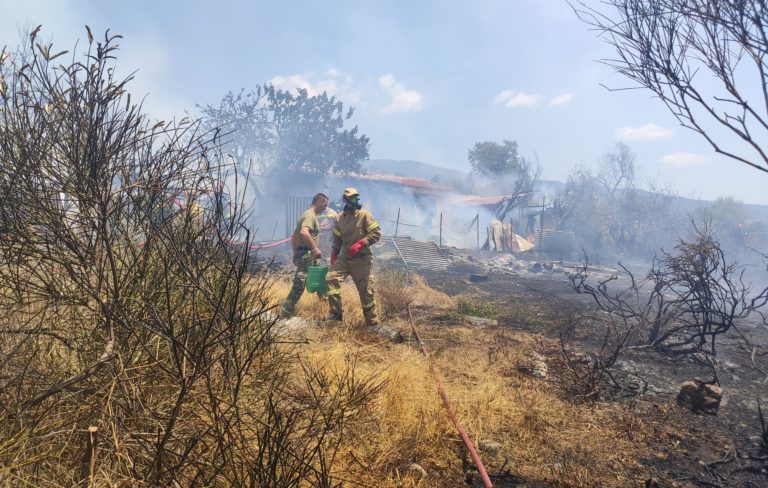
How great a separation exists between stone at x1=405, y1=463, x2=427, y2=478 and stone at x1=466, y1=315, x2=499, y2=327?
477 centimetres

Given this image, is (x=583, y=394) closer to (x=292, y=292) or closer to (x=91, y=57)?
(x=292, y=292)

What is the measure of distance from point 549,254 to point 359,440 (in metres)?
25.5

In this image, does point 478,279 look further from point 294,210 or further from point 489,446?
point 489,446

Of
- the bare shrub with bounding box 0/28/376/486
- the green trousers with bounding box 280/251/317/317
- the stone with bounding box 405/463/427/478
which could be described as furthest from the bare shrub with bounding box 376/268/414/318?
the bare shrub with bounding box 0/28/376/486

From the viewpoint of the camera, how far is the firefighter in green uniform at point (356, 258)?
6391mm

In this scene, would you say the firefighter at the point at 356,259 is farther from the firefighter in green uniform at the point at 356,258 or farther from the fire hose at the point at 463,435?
the fire hose at the point at 463,435

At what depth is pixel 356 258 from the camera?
650 cm

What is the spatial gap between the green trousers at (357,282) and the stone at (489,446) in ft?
10.8

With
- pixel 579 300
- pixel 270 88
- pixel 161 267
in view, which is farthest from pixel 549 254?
pixel 161 267

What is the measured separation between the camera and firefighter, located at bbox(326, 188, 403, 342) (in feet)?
21.0

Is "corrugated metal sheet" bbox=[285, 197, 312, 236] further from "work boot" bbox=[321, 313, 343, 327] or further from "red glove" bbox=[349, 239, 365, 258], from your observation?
"red glove" bbox=[349, 239, 365, 258]

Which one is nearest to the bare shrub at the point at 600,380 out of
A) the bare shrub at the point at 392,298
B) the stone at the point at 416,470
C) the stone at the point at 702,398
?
the stone at the point at 702,398

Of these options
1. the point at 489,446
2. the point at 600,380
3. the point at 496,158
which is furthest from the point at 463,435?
the point at 496,158

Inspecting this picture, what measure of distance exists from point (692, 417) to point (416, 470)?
2.97 m
